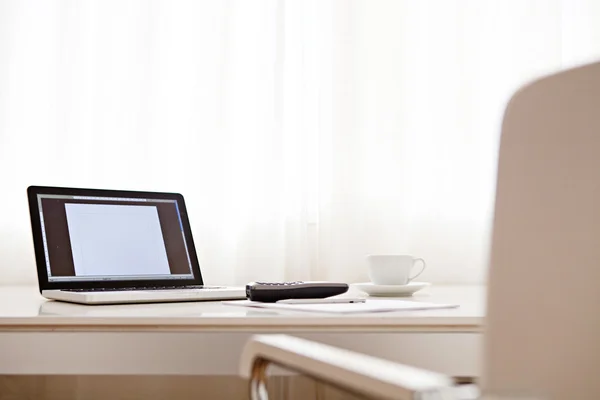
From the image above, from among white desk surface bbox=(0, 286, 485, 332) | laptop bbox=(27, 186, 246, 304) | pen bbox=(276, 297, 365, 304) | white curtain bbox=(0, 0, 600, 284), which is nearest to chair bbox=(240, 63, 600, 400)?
white desk surface bbox=(0, 286, 485, 332)

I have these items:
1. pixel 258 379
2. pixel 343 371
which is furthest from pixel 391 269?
pixel 343 371

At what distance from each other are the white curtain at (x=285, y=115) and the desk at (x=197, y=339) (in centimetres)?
88

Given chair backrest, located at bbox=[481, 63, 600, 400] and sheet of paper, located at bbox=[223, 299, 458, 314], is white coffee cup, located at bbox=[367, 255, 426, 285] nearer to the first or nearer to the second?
sheet of paper, located at bbox=[223, 299, 458, 314]

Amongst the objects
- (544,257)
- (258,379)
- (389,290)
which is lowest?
(389,290)

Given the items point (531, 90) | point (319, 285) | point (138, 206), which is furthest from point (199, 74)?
A: point (531, 90)

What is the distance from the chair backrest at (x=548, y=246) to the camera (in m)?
0.57

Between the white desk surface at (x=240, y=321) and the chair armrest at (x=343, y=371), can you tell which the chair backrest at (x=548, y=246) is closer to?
the chair armrest at (x=343, y=371)

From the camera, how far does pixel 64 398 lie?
192 centimetres

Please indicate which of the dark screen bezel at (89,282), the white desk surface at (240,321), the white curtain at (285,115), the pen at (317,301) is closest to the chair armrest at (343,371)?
the white desk surface at (240,321)

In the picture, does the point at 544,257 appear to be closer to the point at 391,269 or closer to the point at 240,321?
the point at 240,321

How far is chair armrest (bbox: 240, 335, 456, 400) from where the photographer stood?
492 mm

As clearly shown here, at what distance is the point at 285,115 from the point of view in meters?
1.89

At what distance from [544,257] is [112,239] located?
0.96m

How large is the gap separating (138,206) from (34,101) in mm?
634
